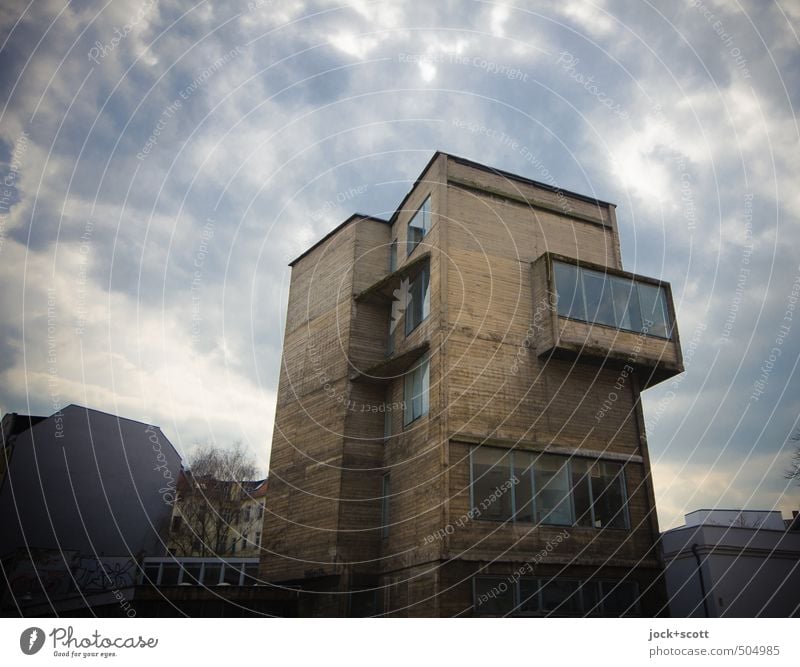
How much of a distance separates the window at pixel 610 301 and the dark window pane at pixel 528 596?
7.92m

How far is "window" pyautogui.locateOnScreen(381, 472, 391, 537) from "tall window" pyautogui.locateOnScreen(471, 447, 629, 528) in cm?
398

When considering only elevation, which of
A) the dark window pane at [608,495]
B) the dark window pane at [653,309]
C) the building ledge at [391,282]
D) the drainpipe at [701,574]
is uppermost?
the building ledge at [391,282]

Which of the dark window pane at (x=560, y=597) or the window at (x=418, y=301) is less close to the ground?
Answer: the window at (x=418, y=301)

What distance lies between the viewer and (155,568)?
2992 centimetres

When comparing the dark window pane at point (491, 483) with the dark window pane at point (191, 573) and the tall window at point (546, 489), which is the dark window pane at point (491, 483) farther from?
the dark window pane at point (191, 573)

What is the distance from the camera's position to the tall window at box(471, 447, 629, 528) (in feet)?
54.1

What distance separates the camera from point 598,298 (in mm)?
19172

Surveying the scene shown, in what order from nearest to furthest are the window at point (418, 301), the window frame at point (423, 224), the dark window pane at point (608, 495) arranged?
the dark window pane at point (608, 495), the window at point (418, 301), the window frame at point (423, 224)

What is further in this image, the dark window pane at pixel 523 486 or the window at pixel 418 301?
the window at pixel 418 301

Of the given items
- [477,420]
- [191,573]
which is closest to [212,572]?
[191,573]

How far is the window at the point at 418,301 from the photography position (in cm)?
1989

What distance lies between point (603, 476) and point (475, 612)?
19.6 feet

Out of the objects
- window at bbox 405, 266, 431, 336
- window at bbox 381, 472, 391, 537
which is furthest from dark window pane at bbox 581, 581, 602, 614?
window at bbox 405, 266, 431, 336
